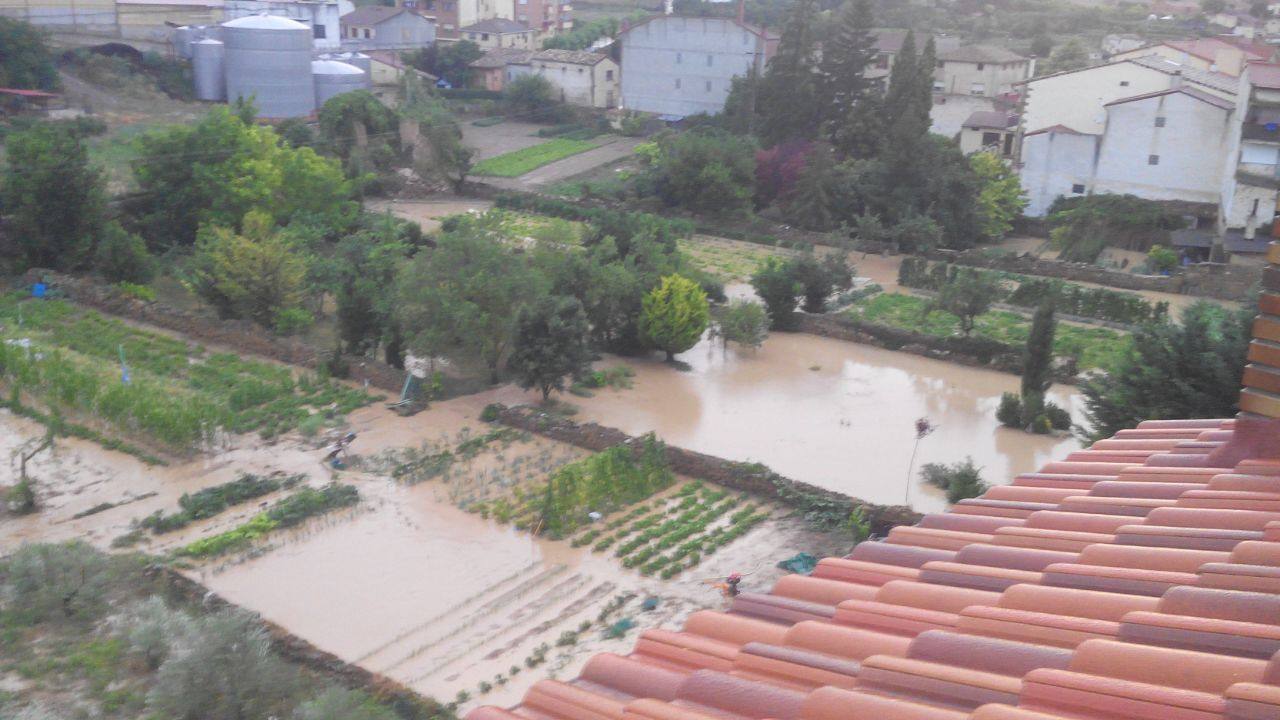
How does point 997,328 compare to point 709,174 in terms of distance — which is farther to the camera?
point 709,174

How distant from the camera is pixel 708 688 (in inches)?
161

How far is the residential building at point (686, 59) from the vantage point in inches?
1927

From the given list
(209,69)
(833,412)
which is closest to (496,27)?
(209,69)

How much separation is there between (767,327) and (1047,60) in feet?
145

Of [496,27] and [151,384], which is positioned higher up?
[496,27]

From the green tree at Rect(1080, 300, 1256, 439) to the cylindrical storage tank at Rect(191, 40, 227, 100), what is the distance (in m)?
42.2

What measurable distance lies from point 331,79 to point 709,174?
20.2m

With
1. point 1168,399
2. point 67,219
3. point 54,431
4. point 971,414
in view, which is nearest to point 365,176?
point 67,219

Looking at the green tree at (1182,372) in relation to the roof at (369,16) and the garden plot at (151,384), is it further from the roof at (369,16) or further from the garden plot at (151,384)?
the roof at (369,16)

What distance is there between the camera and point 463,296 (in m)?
21.6

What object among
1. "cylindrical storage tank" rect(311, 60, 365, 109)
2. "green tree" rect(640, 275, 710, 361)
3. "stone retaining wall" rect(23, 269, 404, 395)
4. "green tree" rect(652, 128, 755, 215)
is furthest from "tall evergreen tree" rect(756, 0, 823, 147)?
"stone retaining wall" rect(23, 269, 404, 395)

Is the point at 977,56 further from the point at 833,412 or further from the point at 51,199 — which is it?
the point at 51,199

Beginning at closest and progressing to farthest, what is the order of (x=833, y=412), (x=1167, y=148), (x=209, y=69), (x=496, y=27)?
(x=833, y=412), (x=1167, y=148), (x=209, y=69), (x=496, y=27)

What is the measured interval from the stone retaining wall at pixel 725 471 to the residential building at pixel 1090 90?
2645cm
